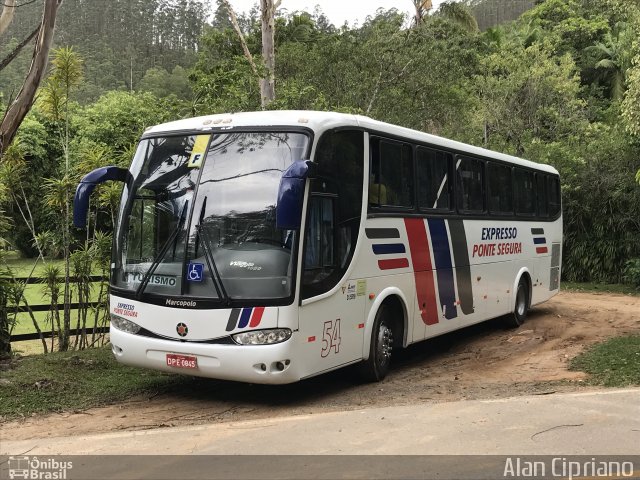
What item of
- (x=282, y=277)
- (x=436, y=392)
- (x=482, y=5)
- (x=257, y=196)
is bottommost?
(x=436, y=392)

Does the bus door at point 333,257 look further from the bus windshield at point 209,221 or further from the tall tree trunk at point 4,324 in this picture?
the tall tree trunk at point 4,324

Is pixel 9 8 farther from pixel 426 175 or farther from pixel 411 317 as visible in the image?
pixel 411 317

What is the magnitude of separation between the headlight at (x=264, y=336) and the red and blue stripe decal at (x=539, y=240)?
8.49 metres

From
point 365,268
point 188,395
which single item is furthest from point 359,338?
point 188,395

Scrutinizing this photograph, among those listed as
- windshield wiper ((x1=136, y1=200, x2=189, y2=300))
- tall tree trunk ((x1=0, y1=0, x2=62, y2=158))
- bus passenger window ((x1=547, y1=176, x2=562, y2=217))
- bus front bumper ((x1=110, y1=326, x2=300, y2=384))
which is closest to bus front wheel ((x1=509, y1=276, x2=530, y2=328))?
bus passenger window ((x1=547, y1=176, x2=562, y2=217))

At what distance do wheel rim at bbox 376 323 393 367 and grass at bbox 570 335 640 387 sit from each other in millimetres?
2517

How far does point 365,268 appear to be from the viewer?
26.2 feet

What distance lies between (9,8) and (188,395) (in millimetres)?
5775

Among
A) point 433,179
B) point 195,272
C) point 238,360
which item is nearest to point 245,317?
point 238,360

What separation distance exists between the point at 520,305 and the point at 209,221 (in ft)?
27.9

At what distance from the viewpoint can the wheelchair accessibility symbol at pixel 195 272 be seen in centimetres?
688

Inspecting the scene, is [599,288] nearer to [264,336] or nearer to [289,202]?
[264,336]

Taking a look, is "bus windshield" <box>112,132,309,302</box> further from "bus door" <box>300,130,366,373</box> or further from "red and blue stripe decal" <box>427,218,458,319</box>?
"red and blue stripe decal" <box>427,218,458,319</box>

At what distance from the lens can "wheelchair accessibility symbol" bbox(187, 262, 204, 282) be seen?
6.88 m
